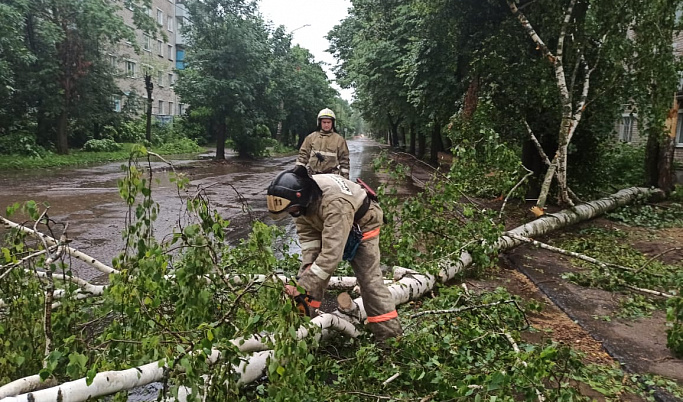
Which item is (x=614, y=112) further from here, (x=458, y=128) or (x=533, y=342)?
(x=533, y=342)

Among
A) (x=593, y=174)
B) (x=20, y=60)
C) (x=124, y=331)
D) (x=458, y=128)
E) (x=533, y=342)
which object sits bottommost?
(x=533, y=342)

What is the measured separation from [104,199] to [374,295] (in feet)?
29.3

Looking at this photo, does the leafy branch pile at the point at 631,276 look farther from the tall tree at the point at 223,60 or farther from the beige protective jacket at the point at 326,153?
the tall tree at the point at 223,60

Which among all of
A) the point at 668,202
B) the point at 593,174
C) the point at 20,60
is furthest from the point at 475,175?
the point at 20,60

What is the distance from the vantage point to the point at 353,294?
467 cm

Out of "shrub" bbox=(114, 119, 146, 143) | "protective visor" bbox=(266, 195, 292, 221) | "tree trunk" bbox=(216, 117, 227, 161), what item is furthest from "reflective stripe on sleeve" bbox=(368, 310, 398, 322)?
"shrub" bbox=(114, 119, 146, 143)

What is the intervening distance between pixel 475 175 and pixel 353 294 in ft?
10.1

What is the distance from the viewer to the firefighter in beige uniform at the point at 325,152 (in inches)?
293

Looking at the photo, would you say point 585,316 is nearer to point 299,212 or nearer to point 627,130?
point 299,212

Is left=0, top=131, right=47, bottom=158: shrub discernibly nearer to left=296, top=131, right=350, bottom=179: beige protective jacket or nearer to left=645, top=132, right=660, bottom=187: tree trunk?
left=296, top=131, right=350, bottom=179: beige protective jacket

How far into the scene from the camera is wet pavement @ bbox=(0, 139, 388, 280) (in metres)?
6.74

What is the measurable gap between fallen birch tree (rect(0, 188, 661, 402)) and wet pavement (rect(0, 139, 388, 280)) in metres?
1.12

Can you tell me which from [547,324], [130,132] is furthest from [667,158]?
[130,132]

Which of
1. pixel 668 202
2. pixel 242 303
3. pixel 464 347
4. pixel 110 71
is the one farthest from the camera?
pixel 110 71
